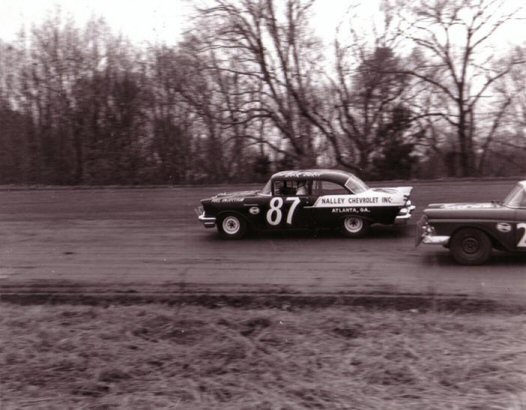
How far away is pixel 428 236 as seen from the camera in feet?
32.1

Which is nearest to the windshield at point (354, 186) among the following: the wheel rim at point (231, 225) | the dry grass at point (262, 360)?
the wheel rim at point (231, 225)

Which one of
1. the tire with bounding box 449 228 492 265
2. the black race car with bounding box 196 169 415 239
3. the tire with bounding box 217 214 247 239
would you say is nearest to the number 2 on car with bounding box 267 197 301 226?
the black race car with bounding box 196 169 415 239

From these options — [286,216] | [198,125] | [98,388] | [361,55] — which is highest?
[361,55]

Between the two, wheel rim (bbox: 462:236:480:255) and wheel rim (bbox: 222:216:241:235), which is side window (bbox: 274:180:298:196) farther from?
wheel rim (bbox: 462:236:480:255)

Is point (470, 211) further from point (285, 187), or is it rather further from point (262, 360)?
point (262, 360)

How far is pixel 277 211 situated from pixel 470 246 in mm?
4138

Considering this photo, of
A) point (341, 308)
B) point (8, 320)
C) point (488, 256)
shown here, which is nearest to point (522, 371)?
point (341, 308)

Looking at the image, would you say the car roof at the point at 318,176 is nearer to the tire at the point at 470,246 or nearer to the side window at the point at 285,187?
the side window at the point at 285,187

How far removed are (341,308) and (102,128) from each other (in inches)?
898

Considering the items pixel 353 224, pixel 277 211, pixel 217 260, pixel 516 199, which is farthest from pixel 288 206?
pixel 516 199

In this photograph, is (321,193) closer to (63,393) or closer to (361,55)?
(63,393)

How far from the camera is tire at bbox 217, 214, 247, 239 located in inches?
506

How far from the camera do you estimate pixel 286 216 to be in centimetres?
1238

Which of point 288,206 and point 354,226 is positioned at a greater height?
point 288,206
